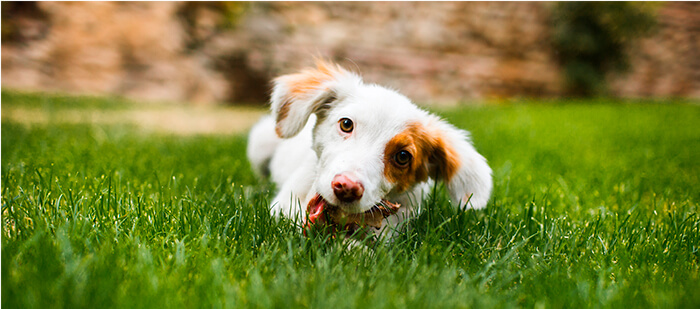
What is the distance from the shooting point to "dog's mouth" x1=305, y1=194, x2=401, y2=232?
1757 millimetres

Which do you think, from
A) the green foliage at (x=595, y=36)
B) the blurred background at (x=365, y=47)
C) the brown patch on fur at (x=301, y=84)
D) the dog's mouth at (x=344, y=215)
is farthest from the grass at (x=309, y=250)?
the green foliage at (x=595, y=36)

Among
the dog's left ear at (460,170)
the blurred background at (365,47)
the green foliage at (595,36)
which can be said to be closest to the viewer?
the dog's left ear at (460,170)

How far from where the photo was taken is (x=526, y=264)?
163 cm

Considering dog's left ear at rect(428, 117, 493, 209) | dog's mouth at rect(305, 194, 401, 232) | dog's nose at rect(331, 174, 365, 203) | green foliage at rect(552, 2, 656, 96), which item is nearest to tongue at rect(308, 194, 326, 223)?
dog's mouth at rect(305, 194, 401, 232)

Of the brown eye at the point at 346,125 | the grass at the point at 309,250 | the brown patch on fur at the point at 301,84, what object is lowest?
the grass at the point at 309,250

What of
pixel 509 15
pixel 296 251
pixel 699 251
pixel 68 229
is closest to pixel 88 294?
pixel 68 229

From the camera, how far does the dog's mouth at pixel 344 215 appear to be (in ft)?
5.76

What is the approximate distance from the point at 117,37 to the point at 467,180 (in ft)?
Answer: 24.9

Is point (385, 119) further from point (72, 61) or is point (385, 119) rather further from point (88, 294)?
point (72, 61)

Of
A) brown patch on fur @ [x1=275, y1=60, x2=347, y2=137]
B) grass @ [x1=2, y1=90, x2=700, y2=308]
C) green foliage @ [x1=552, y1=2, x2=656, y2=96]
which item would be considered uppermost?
green foliage @ [x1=552, y1=2, x2=656, y2=96]

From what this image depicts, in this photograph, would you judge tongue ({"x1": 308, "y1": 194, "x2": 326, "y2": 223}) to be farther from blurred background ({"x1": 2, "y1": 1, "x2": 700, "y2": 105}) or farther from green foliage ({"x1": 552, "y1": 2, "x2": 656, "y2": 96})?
green foliage ({"x1": 552, "y1": 2, "x2": 656, "y2": 96})

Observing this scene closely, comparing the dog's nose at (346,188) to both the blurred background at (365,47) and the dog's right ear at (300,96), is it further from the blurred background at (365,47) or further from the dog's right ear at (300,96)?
the blurred background at (365,47)

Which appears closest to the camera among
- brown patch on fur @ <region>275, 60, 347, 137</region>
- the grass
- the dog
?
the grass

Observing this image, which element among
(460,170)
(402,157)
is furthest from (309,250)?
(460,170)
